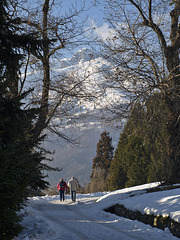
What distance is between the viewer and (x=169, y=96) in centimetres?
1238

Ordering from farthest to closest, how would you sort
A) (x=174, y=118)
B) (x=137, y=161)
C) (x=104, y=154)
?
(x=104, y=154)
(x=137, y=161)
(x=174, y=118)

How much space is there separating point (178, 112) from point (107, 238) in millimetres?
8084

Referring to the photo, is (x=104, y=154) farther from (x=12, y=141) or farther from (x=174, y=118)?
(x=12, y=141)

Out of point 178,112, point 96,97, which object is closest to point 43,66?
point 96,97

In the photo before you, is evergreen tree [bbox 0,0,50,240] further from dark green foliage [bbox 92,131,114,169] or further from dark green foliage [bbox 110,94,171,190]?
dark green foliage [bbox 92,131,114,169]

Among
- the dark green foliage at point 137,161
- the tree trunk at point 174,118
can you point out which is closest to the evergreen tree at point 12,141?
the tree trunk at point 174,118

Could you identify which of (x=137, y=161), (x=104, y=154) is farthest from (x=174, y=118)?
(x=104, y=154)

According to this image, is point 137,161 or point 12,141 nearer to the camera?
point 12,141

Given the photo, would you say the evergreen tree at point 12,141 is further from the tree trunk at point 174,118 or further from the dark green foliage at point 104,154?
the dark green foliage at point 104,154

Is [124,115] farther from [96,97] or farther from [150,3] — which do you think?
[150,3]

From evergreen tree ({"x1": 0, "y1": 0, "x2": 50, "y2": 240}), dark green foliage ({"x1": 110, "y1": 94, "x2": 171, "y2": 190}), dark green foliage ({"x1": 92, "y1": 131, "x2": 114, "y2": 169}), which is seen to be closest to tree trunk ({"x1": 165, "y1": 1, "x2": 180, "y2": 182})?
dark green foliage ({"x1": 110, "y1": 94, "x2": 171, "y2": 190})

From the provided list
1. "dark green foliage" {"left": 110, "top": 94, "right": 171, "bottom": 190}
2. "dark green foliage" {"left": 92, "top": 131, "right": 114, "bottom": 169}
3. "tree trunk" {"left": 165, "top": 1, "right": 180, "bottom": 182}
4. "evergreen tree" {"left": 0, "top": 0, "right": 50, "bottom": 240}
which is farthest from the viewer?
"dark green foliage" {"left": 92, "top": 131, "right": 114, "bottom": 169}

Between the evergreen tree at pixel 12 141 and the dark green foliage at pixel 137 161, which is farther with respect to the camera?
the dark green foliage at pixel 137 161

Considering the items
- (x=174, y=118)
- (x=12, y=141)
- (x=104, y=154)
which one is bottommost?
(x=12, y=141)
